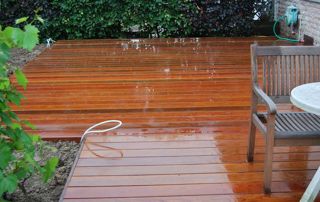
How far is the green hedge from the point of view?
24.5ft

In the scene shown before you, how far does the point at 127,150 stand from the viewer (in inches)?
118

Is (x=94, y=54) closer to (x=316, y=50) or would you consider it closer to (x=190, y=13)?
(x=190, y=13)

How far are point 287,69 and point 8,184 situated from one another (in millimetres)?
1771

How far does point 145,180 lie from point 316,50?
1.31 m

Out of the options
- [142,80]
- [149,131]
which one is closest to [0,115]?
[149,131]

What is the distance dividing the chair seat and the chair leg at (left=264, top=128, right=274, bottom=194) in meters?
0.04

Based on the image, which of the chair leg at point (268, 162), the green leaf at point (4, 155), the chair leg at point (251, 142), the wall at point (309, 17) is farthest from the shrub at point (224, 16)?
the green leaf at point (4, 155)

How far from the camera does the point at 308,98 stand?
220 centimetres

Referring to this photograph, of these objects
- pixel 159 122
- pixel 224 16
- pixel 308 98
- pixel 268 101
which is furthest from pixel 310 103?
pixel 224 16

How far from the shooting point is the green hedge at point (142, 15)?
7.46m

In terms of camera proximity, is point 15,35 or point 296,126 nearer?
point 15,35

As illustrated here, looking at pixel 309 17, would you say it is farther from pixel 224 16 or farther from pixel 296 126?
pixel 296 126

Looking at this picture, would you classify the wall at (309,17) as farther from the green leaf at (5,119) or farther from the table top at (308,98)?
the green leaf at (5,119)

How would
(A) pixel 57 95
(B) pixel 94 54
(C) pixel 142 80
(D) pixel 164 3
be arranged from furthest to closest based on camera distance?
(D) pixel 164 3
(B) pixel 94 54
(C) pixel 142 80
(A) pixel 57 95
